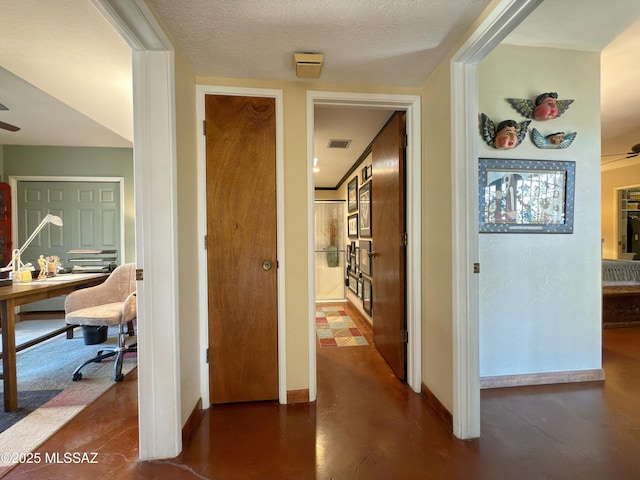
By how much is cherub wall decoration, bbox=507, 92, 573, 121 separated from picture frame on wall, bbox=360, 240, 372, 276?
6.00ft

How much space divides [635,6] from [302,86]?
6.33ft

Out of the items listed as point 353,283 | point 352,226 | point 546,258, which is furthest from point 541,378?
point 352,226

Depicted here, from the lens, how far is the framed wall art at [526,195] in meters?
1.90

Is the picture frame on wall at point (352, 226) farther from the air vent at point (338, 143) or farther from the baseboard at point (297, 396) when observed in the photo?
the baseboard at point (297, 396)

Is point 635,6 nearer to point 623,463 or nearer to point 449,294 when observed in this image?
point 449,294

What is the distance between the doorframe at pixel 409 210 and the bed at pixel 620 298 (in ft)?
9.20

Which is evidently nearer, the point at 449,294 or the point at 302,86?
the point at 449,294

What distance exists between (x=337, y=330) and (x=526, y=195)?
7.51ft

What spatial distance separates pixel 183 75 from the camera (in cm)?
150

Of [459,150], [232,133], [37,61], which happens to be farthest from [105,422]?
→ [459,150]

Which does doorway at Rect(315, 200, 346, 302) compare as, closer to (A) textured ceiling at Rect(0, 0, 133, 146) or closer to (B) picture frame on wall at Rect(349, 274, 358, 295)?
(B) picture frame on wall at Rect(349, 274, 358, 295)

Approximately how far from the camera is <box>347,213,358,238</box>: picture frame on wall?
3830 millimetres

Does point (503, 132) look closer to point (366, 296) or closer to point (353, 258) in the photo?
point (366, 296)

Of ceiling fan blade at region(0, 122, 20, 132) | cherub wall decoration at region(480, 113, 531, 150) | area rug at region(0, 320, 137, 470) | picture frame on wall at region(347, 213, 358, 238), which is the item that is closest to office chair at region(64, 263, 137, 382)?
area rug at region(0, 320, 137, 470)
